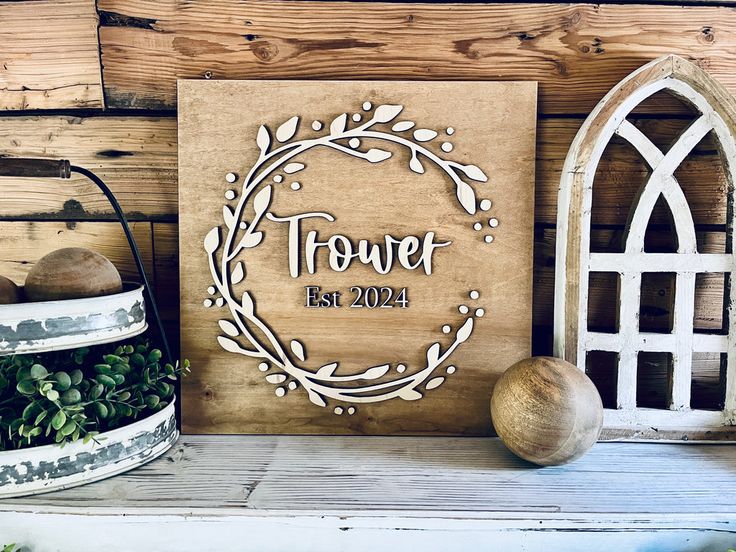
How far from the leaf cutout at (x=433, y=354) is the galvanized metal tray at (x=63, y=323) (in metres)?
0.53

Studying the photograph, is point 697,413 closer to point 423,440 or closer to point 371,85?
point 423,440

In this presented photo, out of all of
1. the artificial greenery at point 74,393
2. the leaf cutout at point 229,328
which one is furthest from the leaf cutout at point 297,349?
the artificial greenery at point 74,393

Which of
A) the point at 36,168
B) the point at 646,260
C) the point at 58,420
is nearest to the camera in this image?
the point at 58,420

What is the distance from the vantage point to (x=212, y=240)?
1.03m

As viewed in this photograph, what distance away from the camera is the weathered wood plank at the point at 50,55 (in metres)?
1.06

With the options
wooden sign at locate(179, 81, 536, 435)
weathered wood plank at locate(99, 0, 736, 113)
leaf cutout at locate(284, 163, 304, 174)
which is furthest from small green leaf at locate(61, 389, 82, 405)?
weathered wood plank at locate(99, 0, 736, 113)

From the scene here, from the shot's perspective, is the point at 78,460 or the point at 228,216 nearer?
the point at 78,460

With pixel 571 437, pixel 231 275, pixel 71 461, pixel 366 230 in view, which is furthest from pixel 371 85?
pixel 71 461

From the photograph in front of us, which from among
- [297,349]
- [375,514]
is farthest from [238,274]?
[375,514]

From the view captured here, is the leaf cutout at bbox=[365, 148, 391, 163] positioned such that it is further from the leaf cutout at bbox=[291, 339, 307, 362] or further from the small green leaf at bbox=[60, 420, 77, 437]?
the small green leaf at bbox=[60, 420, 77, 437]

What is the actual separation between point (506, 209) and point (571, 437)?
0.42 metres

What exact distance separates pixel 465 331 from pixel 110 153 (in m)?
0.77

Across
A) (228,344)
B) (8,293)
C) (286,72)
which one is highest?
(286,72)

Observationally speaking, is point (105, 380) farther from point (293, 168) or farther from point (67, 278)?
point (293, 168)
